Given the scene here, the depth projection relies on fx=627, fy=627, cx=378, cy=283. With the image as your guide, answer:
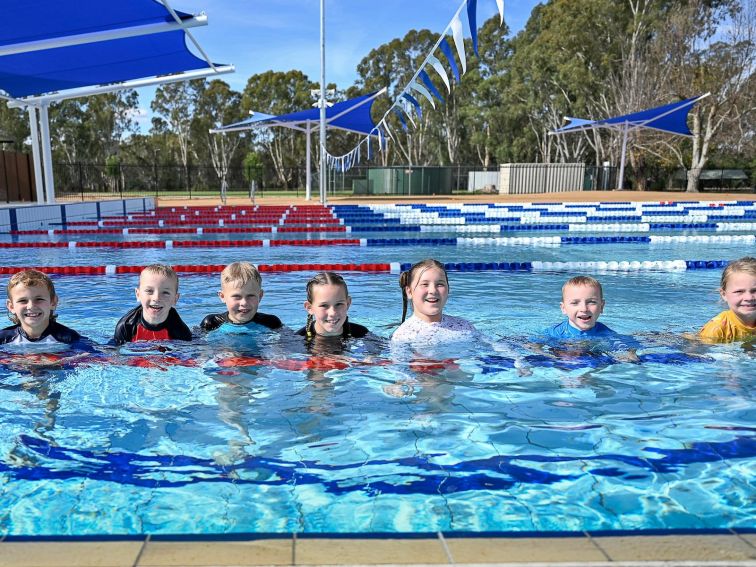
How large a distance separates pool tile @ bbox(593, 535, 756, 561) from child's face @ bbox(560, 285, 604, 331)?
2.36m

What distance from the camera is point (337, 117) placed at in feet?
91.3

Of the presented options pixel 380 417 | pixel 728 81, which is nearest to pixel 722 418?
pixel 380 417

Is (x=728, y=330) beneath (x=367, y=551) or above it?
above

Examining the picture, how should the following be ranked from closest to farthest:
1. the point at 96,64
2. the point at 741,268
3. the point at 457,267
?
1. the point at 741,268
2. the point at 457,267
3. the point at 96,64

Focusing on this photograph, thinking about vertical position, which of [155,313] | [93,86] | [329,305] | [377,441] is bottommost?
[377,441]

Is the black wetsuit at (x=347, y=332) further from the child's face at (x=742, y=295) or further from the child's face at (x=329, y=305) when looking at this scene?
the child's face at (x=742, y=295)

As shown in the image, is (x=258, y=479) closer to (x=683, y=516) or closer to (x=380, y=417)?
(x=380, y=417)

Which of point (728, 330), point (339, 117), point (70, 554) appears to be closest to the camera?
point (70, 554)

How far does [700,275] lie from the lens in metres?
8.66

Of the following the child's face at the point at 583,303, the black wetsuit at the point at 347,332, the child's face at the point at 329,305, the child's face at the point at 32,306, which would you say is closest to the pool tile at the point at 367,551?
the child's face at the point at 329,305

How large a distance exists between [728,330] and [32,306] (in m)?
4.70

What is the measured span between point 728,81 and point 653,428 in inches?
1468

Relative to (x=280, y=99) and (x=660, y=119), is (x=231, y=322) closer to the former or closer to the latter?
(x=660, y=119)

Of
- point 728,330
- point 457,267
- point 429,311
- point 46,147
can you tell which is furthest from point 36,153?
point 728,330
